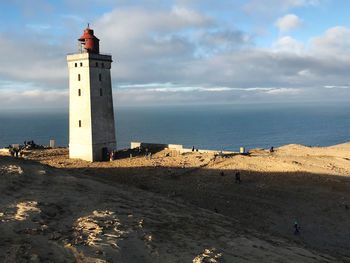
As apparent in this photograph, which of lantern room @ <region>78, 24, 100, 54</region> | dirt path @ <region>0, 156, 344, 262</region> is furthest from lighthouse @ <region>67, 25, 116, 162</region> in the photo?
dirt path @ <region>0, 156, 344, 262</region>

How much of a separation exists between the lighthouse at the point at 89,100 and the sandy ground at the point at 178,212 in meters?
3.40

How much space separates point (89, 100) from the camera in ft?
117

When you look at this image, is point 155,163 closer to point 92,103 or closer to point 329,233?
point 92,103

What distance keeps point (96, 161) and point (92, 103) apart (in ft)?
23.4

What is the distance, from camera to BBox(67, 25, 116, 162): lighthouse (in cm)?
3577

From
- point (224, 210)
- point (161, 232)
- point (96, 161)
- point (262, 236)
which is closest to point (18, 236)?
point (161, 232)

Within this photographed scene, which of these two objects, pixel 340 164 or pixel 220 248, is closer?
pixel 220 248

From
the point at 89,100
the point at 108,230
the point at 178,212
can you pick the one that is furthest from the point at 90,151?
the point at 108,230

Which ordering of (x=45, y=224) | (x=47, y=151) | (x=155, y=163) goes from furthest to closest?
(x=47, y=151) < (x=155, y=163) < (x=45, y=224)

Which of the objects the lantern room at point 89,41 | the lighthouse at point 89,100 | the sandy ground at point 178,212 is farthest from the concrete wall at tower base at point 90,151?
the lantern room at point 89,41

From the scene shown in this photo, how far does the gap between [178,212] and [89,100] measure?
925 inches

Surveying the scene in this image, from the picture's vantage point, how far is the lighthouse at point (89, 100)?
35766 mm

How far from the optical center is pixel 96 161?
36312mm

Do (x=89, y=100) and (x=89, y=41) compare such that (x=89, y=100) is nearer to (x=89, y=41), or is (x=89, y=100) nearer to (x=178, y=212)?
(x=89, y=41)
